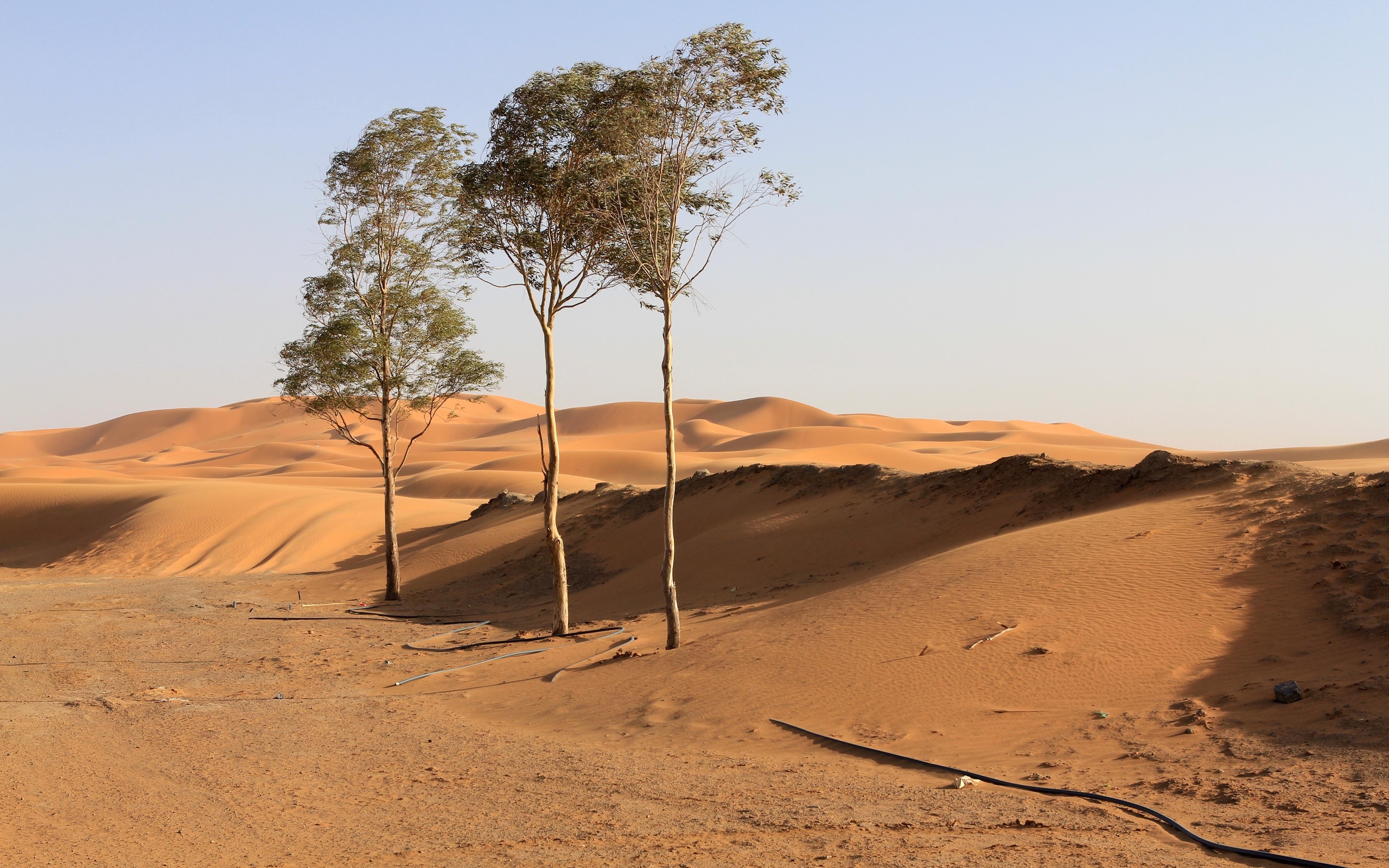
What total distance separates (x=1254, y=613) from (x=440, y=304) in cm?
1897

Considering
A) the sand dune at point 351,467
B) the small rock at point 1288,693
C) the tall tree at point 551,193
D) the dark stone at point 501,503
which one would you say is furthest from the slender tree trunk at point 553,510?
the dark stone at point 501,503

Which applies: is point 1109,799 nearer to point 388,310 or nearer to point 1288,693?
point 1288,693

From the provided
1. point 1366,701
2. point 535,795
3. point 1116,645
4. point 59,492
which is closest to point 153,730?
point 535,795

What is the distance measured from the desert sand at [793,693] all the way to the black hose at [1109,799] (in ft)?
0.45

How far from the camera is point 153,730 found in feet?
35.6

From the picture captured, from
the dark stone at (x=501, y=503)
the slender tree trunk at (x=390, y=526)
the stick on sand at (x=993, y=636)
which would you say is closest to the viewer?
the stick on sand at (x=993, y=636)

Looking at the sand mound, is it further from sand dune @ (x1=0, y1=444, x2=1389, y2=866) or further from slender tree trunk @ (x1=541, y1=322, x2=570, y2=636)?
sand dune @ (x1=0, y1=444, x2=1389, y2=866)

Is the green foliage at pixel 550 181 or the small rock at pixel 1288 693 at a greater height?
the green foliage at pixel 550 181

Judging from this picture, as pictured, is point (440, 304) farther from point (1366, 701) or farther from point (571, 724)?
point (1366, 701)

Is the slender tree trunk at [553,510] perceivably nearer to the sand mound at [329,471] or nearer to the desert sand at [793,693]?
the desert sand at [793,693]

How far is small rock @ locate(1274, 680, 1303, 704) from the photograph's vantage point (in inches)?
362

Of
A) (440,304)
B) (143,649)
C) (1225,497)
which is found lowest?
(143,649)

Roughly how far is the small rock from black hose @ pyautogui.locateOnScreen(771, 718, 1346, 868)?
115 inches

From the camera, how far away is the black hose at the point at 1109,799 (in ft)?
19.7
